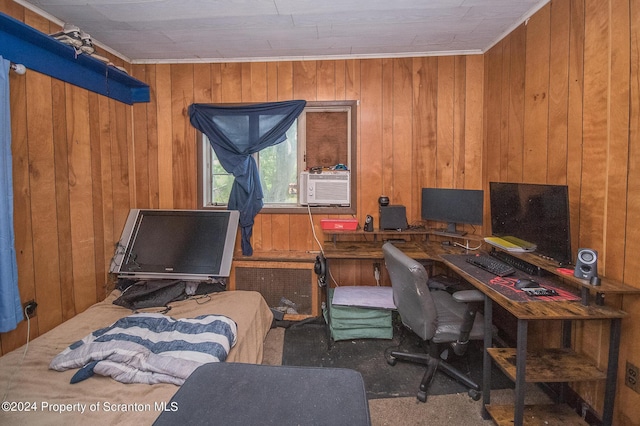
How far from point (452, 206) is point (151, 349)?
8.01 feet

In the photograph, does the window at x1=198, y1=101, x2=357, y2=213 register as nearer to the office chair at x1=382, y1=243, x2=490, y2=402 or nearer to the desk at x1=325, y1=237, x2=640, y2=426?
the office chair at x1=382, y1=243, x2=490, y2=402

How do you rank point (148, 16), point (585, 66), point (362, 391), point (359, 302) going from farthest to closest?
1. point (359, 302)
2. point (148, 16)
3. point (585, 66)
4. point (362, 391)

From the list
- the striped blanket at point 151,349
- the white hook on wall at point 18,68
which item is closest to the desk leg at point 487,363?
the striped blanket at point 151,349

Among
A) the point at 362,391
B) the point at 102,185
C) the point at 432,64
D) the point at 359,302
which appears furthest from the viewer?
the point at 432,64

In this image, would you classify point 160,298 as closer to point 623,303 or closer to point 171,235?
point 171,235

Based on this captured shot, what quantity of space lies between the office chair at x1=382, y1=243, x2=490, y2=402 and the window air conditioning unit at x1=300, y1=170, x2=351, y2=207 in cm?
99

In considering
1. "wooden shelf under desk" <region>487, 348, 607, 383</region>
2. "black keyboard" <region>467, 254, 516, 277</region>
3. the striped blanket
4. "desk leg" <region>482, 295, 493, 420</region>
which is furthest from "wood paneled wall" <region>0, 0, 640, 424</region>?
the striped blanket

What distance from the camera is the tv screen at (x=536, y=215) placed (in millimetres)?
1801

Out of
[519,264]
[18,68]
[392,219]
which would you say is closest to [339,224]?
[392,219]

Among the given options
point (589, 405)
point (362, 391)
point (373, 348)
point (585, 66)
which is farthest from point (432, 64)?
point (362, 391)

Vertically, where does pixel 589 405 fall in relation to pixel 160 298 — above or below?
below

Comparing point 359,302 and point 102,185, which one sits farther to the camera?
point 102,185

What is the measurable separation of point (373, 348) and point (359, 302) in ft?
1.26

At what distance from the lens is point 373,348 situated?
104 inches
